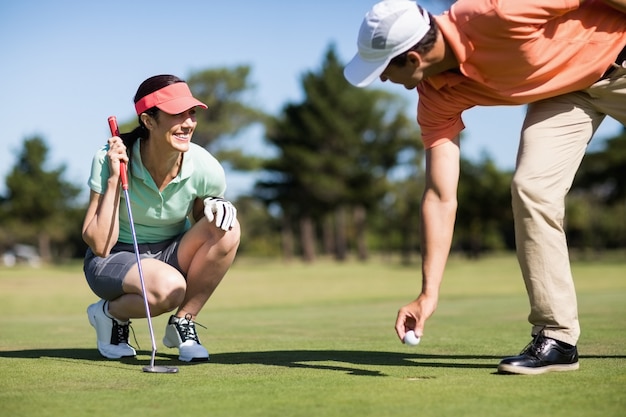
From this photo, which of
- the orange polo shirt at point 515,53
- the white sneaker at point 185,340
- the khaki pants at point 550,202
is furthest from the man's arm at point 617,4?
the white sneaker at point 185,340

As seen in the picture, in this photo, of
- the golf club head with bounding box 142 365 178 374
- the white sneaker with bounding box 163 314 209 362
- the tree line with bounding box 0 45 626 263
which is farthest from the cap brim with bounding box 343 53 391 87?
the tree line with bounding box 0 45 626 263

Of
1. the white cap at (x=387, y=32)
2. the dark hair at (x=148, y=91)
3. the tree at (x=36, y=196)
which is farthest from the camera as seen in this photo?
the tree at (x=36, y=196)

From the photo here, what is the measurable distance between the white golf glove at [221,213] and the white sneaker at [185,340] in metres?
0.62

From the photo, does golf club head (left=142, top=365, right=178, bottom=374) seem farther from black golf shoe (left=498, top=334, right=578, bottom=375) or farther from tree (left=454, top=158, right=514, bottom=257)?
tree (left=454, top=158, right=514, bottom=257)

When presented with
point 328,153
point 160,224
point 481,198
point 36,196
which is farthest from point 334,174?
point 160,224

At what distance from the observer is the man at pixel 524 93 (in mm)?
3699

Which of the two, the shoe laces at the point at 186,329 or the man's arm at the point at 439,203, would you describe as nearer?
the man's arm at the point at 439,203

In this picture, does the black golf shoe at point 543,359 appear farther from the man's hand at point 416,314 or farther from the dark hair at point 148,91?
the dark hair at point 148,91

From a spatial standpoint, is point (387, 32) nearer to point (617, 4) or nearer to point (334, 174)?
point (617, 4)

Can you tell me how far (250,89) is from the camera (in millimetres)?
56312

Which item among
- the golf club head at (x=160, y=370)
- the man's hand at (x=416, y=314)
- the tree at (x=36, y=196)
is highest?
the tree at (x=36, y=196)

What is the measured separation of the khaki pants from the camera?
4.06 m

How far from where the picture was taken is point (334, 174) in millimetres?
51062

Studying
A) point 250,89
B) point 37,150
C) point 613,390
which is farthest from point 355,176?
point 613,390
